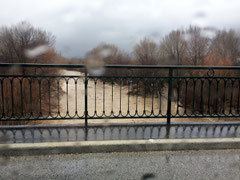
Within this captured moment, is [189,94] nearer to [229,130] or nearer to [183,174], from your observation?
[229,130]

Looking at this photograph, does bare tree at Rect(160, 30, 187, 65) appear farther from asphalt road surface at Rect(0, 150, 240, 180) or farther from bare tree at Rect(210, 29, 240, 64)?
asphalt road surface at Rect(0, 150, 240, 180)

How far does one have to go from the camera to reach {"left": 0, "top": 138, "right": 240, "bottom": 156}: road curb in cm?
347

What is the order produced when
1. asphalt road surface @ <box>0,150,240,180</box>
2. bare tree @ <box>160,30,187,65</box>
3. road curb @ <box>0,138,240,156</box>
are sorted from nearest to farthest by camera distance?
asphalt road surface @ <box>0,150,240,180</box> → road curb @ <box>0,138,240,156</box> → bare tree @ <box>160,30,187,65</box>

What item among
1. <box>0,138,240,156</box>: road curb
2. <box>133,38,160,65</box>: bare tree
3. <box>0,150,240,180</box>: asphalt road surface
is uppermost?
<box>133,38,160,65</box>: bare tree

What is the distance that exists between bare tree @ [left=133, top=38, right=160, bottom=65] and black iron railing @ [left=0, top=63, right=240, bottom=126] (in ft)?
10.7

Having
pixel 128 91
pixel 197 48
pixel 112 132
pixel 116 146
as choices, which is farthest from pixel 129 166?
pixel 197 48

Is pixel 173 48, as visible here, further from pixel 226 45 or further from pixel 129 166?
pixel 129 166

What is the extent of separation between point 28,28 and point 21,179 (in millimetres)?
15536

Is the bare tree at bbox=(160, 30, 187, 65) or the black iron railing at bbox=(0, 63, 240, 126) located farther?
the bare tree at bbox=(160, 30, 187, 65)

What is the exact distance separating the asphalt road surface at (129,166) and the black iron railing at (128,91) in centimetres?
135

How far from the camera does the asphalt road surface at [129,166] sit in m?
2.87

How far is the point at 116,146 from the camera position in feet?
11.9

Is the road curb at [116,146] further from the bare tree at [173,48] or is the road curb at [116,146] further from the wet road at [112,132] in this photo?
the bare tree at [173,48]

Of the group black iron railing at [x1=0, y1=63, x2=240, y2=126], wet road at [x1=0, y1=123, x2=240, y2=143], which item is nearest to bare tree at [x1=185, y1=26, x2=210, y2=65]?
black iron railing at [x1=0, y1=63, x2=240, y2=126]
